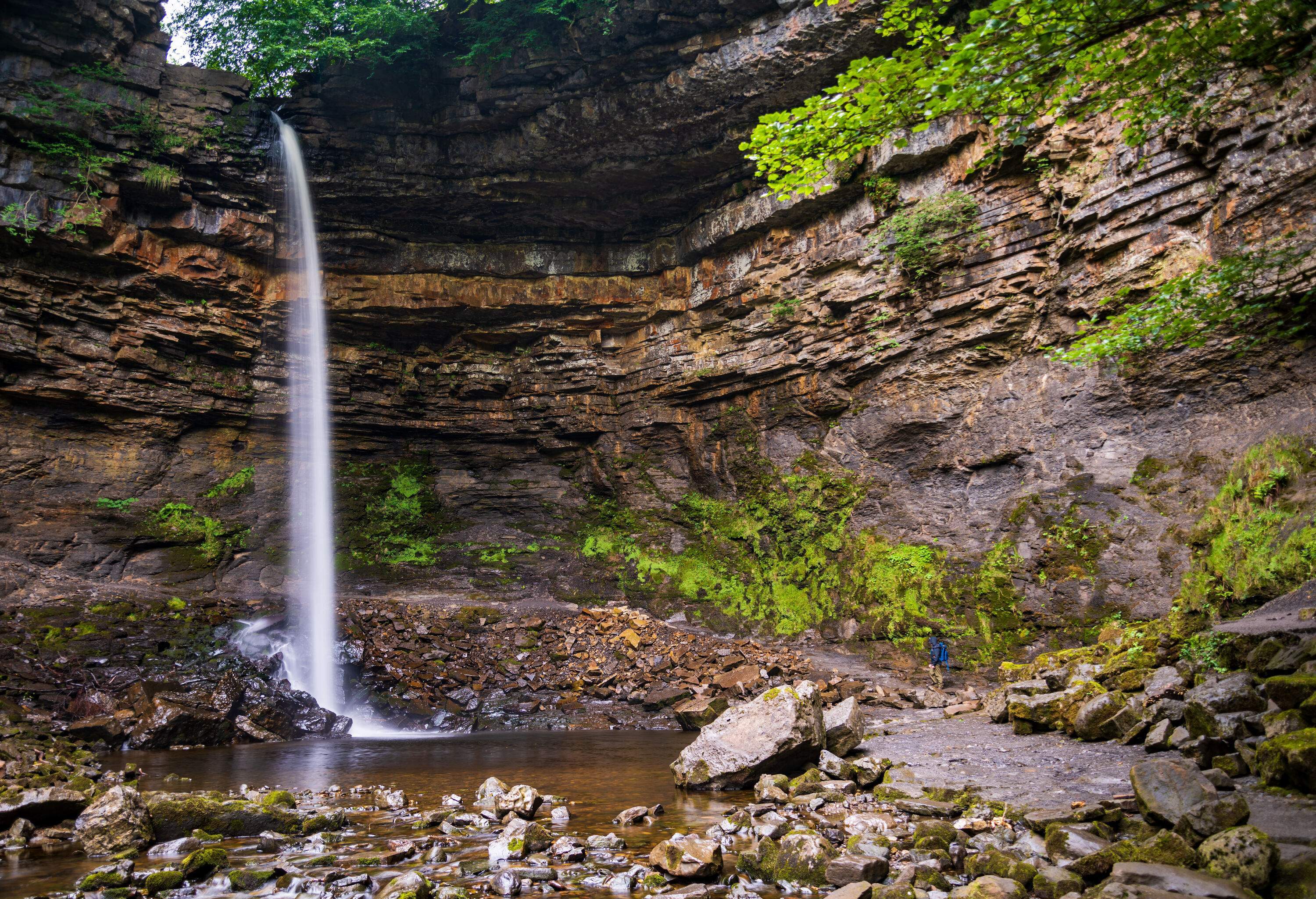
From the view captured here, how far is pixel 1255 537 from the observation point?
10.2 metres

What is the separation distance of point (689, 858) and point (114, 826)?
4.40 metres

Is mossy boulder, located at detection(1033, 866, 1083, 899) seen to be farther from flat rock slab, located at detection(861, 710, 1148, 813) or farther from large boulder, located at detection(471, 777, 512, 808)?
large boulder, located at detection(471, 777, 512, 808)

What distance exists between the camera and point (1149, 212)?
1389cm

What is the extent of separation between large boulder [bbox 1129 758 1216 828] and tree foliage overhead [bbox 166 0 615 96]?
1854 cm

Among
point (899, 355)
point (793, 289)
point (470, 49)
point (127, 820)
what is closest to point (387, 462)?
point (470, 49)

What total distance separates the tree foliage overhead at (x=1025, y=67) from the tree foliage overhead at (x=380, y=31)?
14195 millimetres

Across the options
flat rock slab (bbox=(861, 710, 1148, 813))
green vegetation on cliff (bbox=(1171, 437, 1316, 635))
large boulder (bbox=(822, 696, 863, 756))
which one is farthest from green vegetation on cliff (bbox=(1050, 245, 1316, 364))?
large boulder (bbox=(822, 696, 863, 756))

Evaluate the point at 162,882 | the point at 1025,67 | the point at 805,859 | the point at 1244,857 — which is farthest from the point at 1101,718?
the point at 162,882

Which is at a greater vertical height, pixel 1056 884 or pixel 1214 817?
pixel 1214 817

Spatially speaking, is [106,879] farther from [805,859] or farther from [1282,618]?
[1282,618]

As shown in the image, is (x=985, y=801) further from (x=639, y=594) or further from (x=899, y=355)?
(x=639, y=594)

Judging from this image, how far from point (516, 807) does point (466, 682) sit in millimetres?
9037

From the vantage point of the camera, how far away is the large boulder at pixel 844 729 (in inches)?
315

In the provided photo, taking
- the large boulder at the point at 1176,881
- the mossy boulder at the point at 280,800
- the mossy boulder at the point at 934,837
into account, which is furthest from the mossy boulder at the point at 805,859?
the mossy boulder at the point at 280,800
